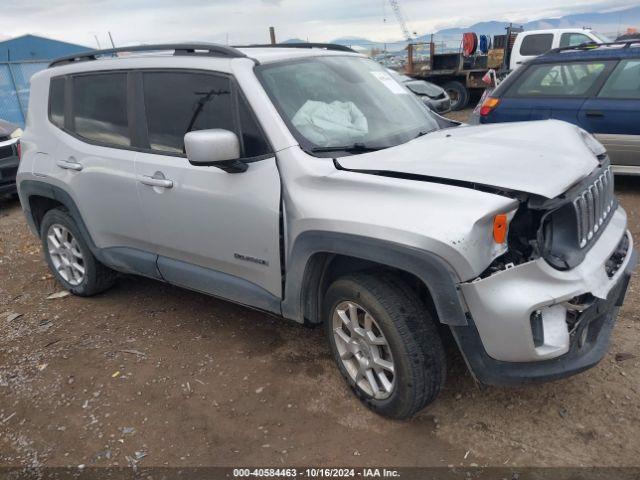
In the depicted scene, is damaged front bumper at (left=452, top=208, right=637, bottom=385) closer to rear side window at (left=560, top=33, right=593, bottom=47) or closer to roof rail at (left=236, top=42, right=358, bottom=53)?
roof rail at (left=236, top=42, right=358, bottom=53)

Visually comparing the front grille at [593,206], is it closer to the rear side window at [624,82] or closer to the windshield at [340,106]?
the windshield at [340,106]

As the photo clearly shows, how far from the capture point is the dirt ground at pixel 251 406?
2547mm

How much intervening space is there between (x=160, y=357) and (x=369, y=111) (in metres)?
2.10

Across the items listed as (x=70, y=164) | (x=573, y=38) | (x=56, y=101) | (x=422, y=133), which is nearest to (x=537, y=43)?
(x=573, y=38)

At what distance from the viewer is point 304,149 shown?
275 cm

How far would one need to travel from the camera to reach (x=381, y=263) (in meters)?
2.38

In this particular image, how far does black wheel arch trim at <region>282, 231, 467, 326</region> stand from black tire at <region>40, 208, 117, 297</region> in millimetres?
2151

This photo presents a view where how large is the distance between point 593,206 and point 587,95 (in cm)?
424

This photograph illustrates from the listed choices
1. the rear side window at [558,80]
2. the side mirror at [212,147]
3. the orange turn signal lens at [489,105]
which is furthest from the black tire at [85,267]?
the rear side window at [558,80]

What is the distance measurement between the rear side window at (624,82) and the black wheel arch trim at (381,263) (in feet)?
16.2

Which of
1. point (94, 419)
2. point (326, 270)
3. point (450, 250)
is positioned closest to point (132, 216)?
point (94, 419)

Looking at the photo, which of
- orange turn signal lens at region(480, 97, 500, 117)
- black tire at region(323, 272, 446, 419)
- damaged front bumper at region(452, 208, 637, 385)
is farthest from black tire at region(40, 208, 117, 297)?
orange turn signal lens at region(480, 97, 500, 117)

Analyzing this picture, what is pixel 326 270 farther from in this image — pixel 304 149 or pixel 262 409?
pixel 262 409

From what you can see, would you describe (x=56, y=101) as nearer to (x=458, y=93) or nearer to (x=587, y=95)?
(x=587, y=95)
